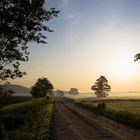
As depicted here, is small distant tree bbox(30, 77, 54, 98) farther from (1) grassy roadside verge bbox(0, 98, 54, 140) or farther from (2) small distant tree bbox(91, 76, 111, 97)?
(1) grassy roadside verge bbox(0, 98, 54, 140)

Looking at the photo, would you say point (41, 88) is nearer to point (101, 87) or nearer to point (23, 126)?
point (101, 87)

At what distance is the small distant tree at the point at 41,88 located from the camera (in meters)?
146

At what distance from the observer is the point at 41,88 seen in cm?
14975

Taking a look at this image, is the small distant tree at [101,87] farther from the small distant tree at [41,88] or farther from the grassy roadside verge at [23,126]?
the grassy roadside verge at [23,126]

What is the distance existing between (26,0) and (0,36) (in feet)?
11.8

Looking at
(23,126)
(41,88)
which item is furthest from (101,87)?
(23,126)

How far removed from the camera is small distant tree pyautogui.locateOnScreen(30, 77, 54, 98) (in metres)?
146

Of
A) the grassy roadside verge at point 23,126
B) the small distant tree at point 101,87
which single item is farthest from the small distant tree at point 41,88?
the grassy roadside verge at point 23,126

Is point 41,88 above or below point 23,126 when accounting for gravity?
above

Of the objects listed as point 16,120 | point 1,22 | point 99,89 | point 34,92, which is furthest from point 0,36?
point 99,89

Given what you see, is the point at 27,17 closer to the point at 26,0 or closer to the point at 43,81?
the point at 26,0

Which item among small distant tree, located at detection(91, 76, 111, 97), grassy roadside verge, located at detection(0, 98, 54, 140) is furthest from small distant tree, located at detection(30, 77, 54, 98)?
grassy roadside verge, located at detection(0, 98, 54, 140)

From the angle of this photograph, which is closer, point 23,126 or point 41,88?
point 23,126

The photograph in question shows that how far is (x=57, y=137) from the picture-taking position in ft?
63.5
